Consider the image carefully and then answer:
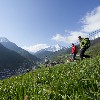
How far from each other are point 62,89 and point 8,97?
60.0 inches

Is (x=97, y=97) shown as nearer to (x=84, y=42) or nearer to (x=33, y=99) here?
(x=33, y=99)

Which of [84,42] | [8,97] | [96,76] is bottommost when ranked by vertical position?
[8,97]

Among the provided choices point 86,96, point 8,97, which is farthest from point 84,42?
point 86,96

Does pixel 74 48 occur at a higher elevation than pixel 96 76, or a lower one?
higher

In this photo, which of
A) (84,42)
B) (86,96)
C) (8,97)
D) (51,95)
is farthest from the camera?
(84,42)

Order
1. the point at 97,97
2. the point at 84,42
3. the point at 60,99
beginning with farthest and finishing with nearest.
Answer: the point at 84,42, the point at 60,99, the point at 97,97

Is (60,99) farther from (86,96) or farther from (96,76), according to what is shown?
(96,76)

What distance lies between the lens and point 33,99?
16.5ft

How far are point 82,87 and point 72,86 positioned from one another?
0.35 m

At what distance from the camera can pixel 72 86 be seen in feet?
18.5

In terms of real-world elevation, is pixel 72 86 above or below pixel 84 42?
below

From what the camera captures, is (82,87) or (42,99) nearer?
(42,99)

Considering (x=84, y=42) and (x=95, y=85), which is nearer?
(x=95, y=85)

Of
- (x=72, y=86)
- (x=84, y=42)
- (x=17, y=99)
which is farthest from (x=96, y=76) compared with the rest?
(x=84, y=42)
